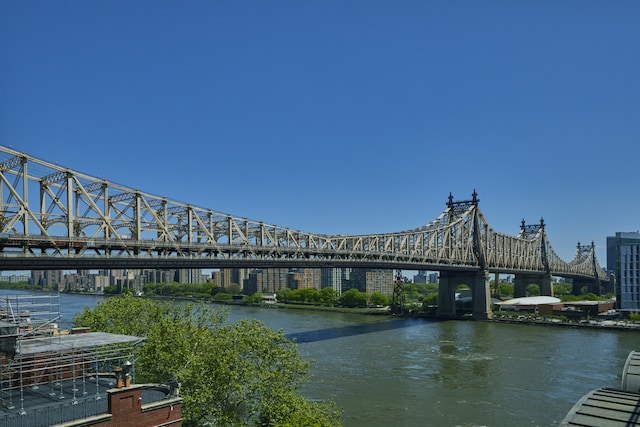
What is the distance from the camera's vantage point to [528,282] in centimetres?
12825

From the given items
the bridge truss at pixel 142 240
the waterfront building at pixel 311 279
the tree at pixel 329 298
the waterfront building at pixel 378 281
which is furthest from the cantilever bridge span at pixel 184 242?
the waterfront building at pixel 311 279

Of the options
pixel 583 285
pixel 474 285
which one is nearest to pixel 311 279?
pixel 583 285

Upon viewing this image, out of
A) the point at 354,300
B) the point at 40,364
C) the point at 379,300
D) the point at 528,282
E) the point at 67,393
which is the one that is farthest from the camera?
the point at 528,282

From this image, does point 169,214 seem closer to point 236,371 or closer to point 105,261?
point 105,261

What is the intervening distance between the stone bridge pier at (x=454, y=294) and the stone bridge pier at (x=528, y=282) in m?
35.1

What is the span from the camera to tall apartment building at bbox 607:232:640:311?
7544 cm

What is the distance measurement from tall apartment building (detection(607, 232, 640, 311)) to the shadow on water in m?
29.8

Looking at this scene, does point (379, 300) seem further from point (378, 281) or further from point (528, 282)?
point (378, 281)

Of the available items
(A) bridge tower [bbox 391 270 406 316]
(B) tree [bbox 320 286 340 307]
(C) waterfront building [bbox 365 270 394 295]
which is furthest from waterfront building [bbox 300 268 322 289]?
(A) bridge tower [bbox 391 270 406 316]

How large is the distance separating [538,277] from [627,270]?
5350 cm

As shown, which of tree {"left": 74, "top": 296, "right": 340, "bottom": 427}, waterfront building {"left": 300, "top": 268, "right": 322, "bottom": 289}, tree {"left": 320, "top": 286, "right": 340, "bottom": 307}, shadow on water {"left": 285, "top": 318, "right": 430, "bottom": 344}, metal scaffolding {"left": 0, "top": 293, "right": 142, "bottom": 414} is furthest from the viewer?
waterfront building {"left": 300, "top": 268, "right": 322, "bottom": 289}

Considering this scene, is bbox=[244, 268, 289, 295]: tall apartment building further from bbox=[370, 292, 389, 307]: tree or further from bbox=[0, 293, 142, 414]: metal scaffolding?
bbox=[0, 293, 142, 414]: metal scaffolding

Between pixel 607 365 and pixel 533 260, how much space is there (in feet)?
286

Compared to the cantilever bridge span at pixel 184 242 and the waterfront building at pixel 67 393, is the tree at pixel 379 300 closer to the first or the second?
the cantilever bridge span at pixel 184 242
